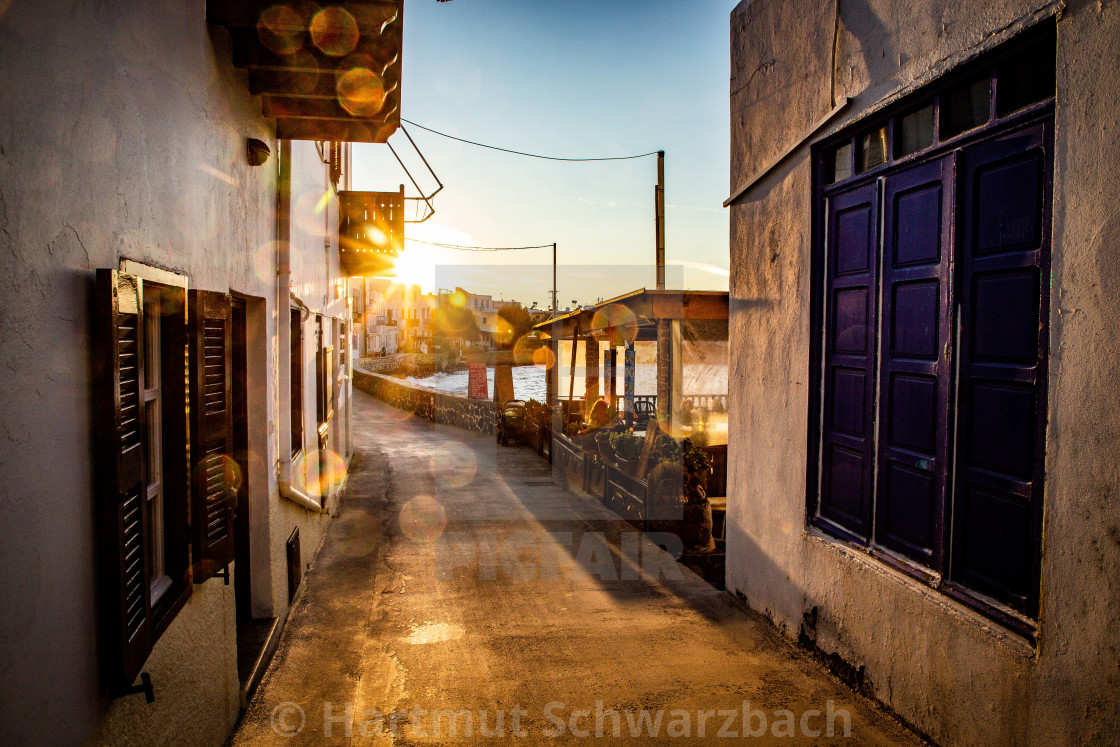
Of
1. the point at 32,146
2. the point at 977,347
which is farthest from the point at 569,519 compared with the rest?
the point at 32,146

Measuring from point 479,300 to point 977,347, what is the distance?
309ft

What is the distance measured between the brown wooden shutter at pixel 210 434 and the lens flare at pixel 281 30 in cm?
146

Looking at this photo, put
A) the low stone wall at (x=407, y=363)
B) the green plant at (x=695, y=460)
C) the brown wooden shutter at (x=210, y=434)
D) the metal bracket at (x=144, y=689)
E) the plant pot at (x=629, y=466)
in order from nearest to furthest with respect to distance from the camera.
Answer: the metal bracket at (x=144, y=689) → the brown wooden shutter at (x=210, y=434) → the green plant at (x=695, y=460) → the plant pot at (x=629, y=466) → the low stone wall at (x=407, y=363)

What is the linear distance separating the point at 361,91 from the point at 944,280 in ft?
12.0

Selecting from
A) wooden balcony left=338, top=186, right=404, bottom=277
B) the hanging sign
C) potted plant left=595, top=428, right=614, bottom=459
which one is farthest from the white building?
the hanging sign

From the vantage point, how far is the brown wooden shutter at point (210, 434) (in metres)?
2.95

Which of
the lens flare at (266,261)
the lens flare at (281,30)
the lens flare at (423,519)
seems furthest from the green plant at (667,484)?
the lens flare at (281,30)

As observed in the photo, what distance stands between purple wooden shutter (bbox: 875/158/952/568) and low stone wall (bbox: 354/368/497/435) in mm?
13735

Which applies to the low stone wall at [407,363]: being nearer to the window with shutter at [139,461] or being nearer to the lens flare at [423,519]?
the lens flare at [423,519]

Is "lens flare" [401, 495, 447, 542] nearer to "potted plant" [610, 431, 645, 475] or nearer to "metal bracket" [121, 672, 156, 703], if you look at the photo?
"potted plant" [610, 431, 645, 475]

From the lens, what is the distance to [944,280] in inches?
128

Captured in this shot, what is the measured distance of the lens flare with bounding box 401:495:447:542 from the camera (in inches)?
291

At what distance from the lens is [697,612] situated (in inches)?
198

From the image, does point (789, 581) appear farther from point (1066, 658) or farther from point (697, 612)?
point (1066, 658)
